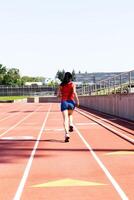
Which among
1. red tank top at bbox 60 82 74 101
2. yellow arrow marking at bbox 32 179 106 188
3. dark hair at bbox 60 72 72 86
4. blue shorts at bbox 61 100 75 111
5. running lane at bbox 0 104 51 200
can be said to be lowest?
running lane at bbox 0 104 51 200

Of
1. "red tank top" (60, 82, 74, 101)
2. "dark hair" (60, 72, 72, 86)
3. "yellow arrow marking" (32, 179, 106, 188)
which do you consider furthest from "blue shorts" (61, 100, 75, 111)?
"yellow arrow marking" (32, 179, 106, 188)

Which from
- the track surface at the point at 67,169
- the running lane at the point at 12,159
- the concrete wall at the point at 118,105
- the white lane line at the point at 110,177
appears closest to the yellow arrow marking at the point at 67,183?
the track surface at the point at 67,169

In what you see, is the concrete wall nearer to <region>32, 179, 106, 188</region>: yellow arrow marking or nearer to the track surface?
the track surface

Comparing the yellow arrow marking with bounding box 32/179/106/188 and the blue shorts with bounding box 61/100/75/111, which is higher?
the blue shorts with bounding box 61/100/75/111

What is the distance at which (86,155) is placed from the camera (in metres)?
13.6

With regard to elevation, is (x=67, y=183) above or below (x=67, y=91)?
below

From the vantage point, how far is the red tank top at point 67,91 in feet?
56.5

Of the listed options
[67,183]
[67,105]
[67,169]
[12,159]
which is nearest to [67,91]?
[67,105]

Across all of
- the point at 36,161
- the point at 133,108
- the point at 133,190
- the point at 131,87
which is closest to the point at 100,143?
the point at 36,161

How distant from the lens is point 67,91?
17.3 m

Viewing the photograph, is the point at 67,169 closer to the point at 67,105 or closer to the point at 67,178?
the point at 67,178

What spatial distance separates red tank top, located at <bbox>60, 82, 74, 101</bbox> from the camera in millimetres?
17234

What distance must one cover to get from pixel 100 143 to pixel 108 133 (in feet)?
12.5

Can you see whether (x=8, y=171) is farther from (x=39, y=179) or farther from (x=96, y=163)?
(x=96, y=163)
